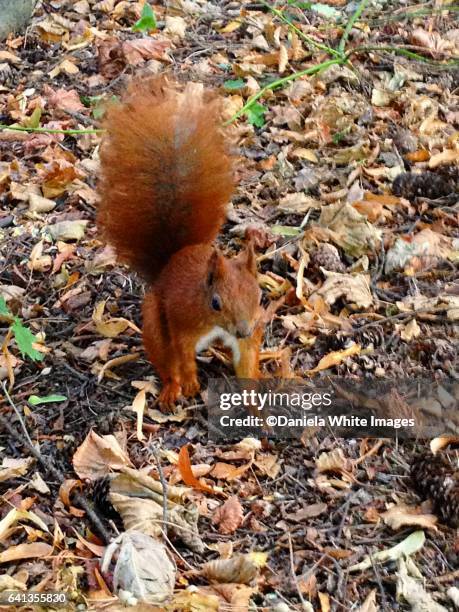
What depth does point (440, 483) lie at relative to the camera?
2338 mm

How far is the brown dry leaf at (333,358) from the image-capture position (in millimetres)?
2811

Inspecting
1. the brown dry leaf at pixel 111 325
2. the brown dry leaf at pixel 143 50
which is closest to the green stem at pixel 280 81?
the brown dry leaf at pixel 143 50

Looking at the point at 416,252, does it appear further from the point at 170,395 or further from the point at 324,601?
the point at 324,601

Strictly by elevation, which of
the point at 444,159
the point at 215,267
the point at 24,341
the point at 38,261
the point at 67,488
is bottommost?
the point at 38,261

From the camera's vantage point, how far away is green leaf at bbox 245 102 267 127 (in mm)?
4031

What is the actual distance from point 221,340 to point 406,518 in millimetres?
751

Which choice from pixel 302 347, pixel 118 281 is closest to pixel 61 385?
pixel 118 281

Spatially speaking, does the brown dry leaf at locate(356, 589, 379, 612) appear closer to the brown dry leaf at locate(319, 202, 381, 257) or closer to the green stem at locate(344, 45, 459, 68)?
the brown dry leaf at locate(319, 202, 381, 257)

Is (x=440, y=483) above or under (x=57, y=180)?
above

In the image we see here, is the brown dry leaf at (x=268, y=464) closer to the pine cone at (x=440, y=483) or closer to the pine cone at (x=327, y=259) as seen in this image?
the pine cone at (x=440, y=483)

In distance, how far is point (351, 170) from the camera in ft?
12.0

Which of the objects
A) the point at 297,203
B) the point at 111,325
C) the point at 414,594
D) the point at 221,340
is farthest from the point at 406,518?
the point at 297,203

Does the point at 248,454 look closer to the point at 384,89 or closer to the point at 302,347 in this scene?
the point at 302,347

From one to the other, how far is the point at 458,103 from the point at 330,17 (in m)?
0.98
